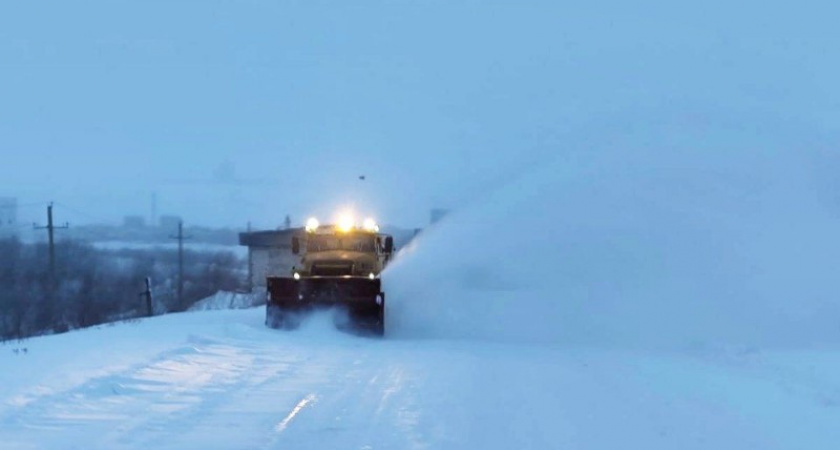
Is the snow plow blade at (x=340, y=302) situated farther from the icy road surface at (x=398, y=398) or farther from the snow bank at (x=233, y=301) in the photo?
the snow bank at (x=233, y=301)

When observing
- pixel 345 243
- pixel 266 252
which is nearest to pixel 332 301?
pixel 345 243

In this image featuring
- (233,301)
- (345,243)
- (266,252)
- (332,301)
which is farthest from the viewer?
(266,252)

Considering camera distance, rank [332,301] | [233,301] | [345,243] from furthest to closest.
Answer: [233,301] < [345,243] < [332,301]

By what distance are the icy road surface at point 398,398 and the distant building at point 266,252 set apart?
146 ft

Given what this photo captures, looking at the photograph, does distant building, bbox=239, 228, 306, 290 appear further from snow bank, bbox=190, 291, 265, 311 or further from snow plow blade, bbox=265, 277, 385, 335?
snow plow blade, bbox=265, 277, 385, 335

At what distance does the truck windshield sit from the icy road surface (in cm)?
745

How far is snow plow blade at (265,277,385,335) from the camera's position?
70.5 feet

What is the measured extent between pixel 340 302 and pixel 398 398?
10094 millimetres

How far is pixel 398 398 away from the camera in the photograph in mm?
11586

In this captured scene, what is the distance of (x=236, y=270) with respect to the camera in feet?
281

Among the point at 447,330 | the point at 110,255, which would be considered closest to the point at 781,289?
the point at 447,330

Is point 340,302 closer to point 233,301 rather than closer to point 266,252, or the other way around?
point 233,301

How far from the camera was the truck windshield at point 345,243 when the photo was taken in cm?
2470

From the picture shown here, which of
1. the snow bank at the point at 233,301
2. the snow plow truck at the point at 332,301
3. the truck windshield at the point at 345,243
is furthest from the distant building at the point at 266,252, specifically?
the snow plow truck at the point at 332,301
